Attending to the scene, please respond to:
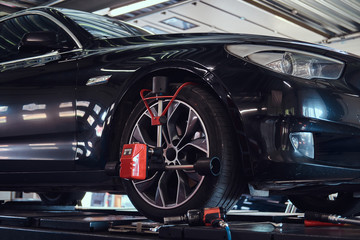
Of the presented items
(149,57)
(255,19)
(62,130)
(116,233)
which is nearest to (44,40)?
(62,130)

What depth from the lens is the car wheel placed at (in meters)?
3.12

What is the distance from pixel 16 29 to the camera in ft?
13.6

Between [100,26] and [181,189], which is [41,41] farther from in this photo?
[181,189]

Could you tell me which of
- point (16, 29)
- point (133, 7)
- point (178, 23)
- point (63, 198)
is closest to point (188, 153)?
point (16, 29)

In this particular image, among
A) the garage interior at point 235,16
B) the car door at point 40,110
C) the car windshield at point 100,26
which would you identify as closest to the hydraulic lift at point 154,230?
the car door at point 40,110

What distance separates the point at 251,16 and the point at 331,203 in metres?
6.63

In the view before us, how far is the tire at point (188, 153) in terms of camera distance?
2.47 m

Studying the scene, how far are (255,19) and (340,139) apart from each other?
7.38m

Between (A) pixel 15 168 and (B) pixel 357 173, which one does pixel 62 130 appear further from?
(B) pixel 357 173

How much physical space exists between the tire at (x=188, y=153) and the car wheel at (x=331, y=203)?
88cm

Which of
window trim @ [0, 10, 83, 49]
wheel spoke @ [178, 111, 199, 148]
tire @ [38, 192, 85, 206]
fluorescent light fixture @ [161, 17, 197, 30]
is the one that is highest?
fluorescent light fixture @ [161, 17, 197, 30]

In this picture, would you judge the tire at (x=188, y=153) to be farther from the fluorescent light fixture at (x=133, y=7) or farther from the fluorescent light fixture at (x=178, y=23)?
the fluorescent light fixture at (x=178, y=23)

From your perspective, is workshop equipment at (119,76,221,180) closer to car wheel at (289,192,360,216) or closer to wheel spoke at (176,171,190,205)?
wheel spoke at (176,171,190,205)

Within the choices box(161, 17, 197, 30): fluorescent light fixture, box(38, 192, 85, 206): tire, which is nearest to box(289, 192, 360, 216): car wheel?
box(38, 192, 85, 206): tire
